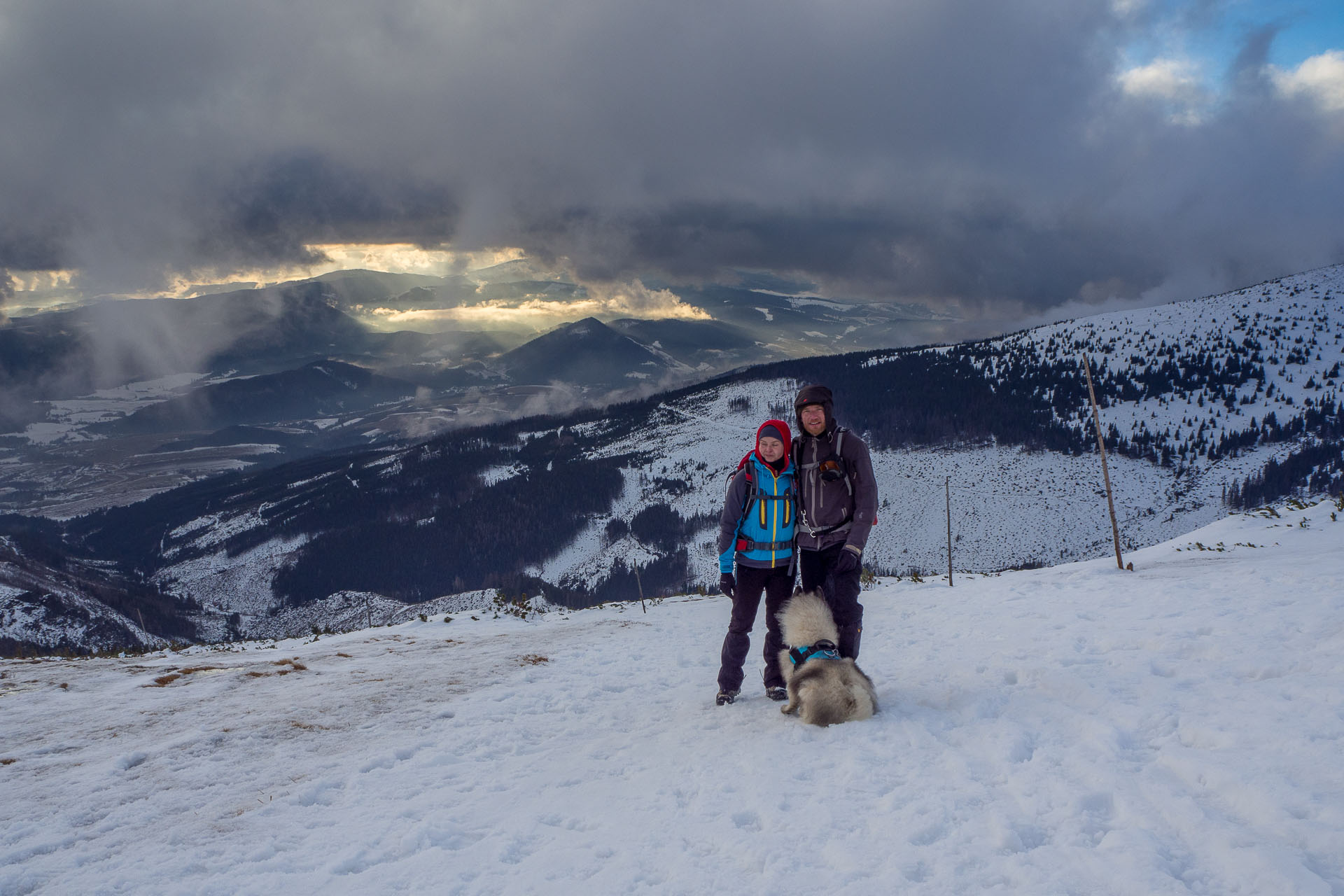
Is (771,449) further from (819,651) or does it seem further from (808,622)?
(819,651)

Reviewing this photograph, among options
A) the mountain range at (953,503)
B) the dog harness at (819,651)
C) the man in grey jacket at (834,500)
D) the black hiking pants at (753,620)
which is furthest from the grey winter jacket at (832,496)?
the mountain range at (953,503)

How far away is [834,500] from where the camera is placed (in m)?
7.42

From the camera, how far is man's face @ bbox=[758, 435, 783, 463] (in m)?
7.46

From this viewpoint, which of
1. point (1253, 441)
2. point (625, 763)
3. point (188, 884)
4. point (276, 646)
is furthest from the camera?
point (1253, 441)

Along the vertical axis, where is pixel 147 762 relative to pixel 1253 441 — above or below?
below

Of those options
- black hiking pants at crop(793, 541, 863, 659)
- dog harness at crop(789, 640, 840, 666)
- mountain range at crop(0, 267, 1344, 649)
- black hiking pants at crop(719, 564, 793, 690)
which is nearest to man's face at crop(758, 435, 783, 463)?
black hiking pants at crop(793, 541, 863, 659)

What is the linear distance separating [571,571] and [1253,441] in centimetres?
16812

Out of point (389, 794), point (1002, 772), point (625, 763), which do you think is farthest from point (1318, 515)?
point (389, 794)

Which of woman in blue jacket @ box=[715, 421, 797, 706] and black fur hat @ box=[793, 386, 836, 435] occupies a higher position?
black fur hat @ box=[793, 386, 836, 435]

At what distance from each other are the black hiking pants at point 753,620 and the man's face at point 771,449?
4.58 ft

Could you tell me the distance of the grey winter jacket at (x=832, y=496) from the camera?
7.40 metres

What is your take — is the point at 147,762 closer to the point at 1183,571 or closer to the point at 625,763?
the point at 625,763

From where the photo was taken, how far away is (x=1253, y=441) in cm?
14762

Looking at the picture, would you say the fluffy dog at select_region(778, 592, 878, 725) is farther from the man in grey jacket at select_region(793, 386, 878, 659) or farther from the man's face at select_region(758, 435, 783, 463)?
the man's face at select_region(758, 435, 783, 463)
